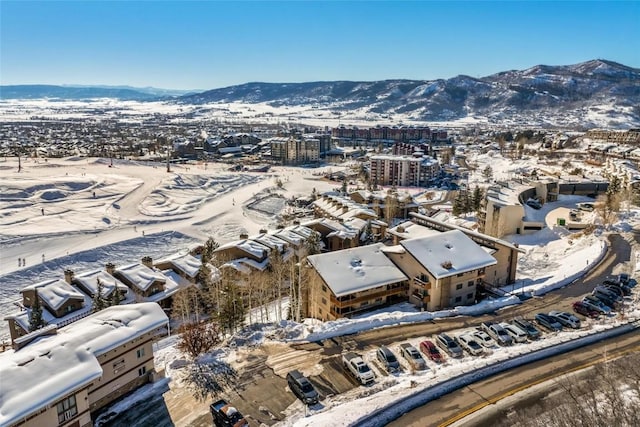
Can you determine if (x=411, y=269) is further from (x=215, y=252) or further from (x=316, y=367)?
(x=215, y=252)

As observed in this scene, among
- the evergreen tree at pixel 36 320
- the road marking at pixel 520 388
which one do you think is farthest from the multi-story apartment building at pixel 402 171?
the road marking at pixel 520 388

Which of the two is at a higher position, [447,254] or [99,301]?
[447,254]

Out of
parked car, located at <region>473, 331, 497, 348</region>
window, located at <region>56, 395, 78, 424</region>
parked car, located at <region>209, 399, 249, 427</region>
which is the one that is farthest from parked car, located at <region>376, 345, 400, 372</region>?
window, located at <region>56, 395, 78, 424</region>

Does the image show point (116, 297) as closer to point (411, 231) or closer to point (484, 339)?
point (484, 339)

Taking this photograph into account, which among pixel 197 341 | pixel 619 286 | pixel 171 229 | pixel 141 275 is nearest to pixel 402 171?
pixel 171 229

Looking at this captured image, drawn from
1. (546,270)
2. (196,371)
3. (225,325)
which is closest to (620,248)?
(546,270)

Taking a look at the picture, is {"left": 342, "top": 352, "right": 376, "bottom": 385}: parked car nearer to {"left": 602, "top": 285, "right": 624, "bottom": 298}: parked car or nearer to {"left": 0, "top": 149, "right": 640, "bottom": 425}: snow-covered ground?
{"left": 0, "top": 149, "right": 640, "bottom": 425}: snow-covered ground

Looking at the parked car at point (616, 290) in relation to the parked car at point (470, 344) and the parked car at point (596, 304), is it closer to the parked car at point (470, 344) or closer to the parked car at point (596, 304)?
the parked car at point (596, 304)
